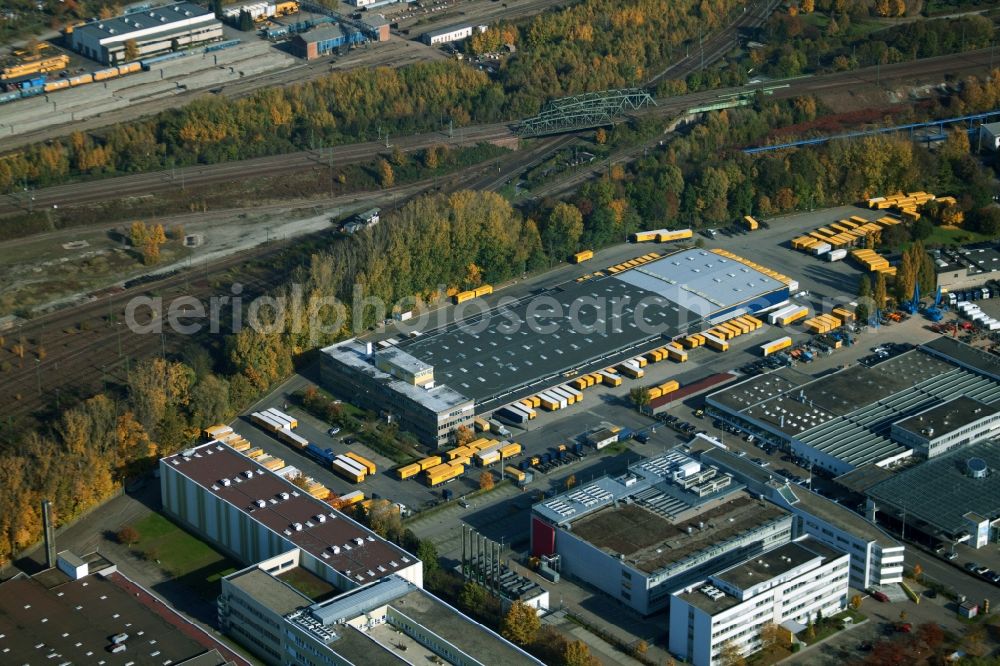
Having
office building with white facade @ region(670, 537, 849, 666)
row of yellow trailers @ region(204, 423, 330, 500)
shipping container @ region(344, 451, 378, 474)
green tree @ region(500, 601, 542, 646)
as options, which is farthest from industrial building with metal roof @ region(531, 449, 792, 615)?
row of yellow trailers @ region(204, 423, 330, 500)

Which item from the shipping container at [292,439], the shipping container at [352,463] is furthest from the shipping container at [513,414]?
the shipping container at [292,439]

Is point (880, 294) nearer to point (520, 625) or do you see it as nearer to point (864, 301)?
point (864, 301)

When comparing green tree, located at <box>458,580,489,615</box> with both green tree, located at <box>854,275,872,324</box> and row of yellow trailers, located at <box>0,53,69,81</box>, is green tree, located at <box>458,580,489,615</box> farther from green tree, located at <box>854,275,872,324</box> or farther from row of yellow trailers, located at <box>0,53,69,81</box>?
row of yellow trailers, located at <box>0,53,69,81</box>

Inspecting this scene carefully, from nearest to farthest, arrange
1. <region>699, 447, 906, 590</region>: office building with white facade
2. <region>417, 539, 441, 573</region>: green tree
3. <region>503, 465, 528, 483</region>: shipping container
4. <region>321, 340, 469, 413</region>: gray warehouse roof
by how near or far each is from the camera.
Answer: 1. <region>417, 539, 441, 573</region>: green tree
2. <region>699, 447, 906, 590</region>: office building with white facade
3. <region>503, 465, 528, 483</region>: shipping container
4. <region>321, 340, 469, 413</region>: gray warehouse roof

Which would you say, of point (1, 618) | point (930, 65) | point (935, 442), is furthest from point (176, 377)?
point (930, 65)

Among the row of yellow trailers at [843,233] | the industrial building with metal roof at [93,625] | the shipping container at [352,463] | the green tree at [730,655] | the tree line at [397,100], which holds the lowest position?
the green tree at [730,655]

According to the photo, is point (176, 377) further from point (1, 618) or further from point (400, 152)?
point (400, 152)

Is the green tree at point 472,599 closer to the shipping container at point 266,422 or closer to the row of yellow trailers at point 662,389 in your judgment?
the shipping container at point 266,422
